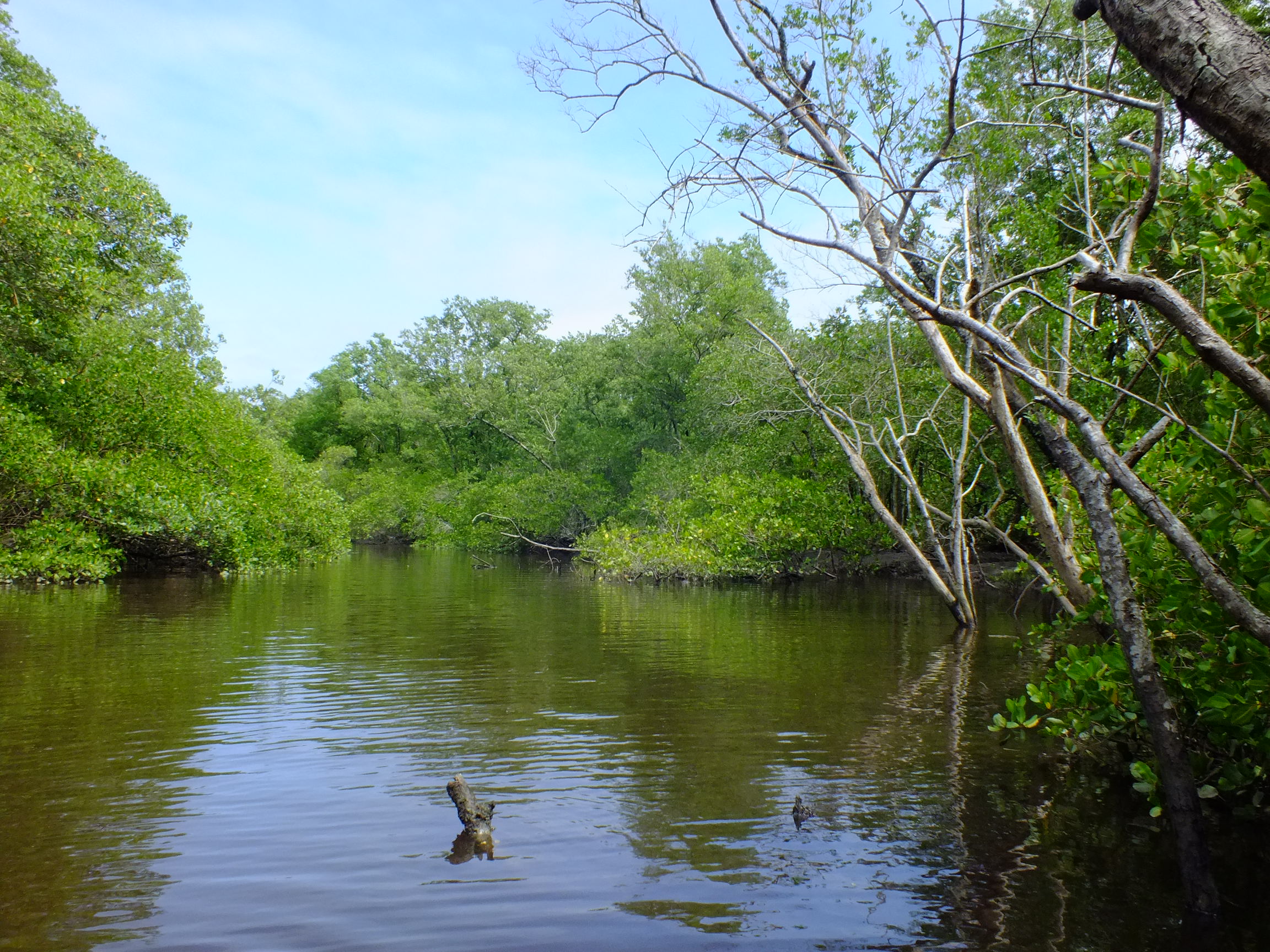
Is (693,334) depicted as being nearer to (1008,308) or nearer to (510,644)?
(1008,308)

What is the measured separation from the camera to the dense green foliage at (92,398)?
→ 47.8ft

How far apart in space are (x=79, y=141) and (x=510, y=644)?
549 inches

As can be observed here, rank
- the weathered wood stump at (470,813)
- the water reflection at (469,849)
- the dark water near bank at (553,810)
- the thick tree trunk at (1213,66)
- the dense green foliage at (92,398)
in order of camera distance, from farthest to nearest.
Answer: the dense green foliage at (92,398), the weathered wood stump at (470,813), the water reflection at (469,849), the dark water near bank at (553,810), the thick tree trunk at (1213,66)

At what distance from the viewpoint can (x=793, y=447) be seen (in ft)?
78.9

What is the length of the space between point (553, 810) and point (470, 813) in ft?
2.45

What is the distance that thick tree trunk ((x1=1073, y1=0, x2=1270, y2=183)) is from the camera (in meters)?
2.21

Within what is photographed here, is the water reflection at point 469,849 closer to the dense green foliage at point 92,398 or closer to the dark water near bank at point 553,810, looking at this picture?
the dark water near bank at point 553,810

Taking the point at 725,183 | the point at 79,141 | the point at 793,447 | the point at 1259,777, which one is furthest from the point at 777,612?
the point at 79,141

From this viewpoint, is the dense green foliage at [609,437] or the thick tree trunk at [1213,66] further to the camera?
the dense green foliage at [609,437]

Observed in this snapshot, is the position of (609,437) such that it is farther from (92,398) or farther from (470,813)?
(470,813)

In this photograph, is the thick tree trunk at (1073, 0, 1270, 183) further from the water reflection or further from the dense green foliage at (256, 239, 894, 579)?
the dense green foliage at (256, 239, 894, 579)

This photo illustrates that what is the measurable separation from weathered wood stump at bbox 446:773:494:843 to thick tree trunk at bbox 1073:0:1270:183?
4156 mm

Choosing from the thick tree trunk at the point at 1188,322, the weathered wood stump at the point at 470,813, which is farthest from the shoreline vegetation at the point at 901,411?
the weathered wood stump at the point at 470,813

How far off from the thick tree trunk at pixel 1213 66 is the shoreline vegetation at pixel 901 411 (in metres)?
0.84
